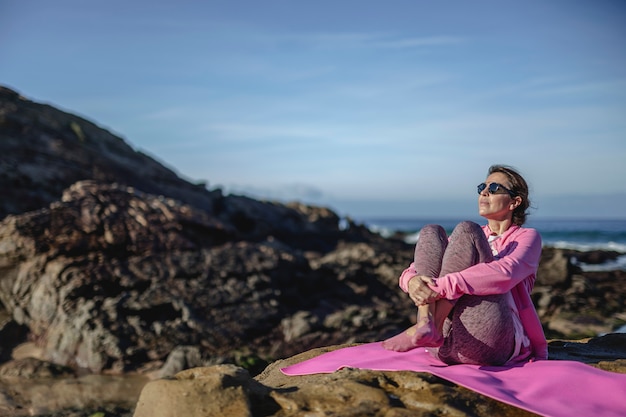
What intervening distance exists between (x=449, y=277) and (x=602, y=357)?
2.00 metres

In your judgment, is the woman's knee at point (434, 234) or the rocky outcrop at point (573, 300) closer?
the woman's knee at point (434, 234)

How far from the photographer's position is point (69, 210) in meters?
11.5

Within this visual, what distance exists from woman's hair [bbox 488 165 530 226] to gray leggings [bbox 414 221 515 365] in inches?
25.3

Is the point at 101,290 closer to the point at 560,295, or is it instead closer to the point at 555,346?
the point at 555,346

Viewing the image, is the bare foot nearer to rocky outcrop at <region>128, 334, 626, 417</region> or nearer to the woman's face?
rocky outcrop at <region>128, 334, 626, 417</region>

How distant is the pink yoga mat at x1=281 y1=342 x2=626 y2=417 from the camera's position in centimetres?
360

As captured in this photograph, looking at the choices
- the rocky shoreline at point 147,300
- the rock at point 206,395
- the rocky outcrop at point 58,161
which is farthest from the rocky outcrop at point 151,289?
the rock at point 206,395

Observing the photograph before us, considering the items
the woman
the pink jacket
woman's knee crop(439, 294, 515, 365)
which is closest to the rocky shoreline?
the pink jacket

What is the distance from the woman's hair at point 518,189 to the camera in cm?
453

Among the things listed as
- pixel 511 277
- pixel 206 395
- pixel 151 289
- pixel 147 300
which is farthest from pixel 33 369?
pixel 511 277

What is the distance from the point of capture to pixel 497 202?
451 cm

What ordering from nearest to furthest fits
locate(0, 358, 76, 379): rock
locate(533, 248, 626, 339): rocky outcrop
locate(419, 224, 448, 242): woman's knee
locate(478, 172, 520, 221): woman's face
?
locate(419, 224, 448, 242): woman's knee
locate(478, 172, 520, 221): woman's face
locate(0, 358, 76, 379): rock
locate(533, 248, 626, 339): rocky outcrop

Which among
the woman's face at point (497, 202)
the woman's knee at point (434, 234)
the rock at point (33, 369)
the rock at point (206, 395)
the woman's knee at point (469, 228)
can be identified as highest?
the woman's face at point (497, 202)

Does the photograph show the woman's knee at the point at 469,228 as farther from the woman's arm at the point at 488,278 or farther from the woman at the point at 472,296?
the woman's arm at the point at 488,278
